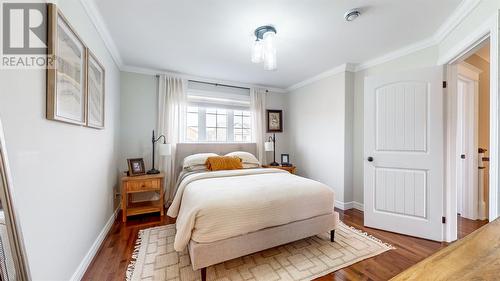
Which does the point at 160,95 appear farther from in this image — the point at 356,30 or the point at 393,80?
the point at 393,80

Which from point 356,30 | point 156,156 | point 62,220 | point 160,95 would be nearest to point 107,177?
point 156,156

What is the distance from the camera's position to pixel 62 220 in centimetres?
128

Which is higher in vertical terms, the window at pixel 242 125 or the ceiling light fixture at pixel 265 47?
the ceiling light fixture at pixel 265 47

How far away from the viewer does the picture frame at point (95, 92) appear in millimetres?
1698

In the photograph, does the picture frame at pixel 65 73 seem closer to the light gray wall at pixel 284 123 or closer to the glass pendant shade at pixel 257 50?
the glass pendant shade at pixel 257 50

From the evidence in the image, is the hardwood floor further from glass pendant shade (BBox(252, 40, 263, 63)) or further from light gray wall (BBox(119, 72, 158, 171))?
glass pendant shade (BBox(252, 40, 263, 63))

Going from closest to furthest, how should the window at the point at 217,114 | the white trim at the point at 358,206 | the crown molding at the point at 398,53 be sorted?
the crown molding at the point at 398,53 < the white trim at the point at 358,206 < the window at the point at 217,114

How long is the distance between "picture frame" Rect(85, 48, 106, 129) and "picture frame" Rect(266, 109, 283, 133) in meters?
2.98

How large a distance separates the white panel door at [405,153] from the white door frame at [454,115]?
0.09 meters

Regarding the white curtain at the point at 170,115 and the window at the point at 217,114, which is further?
the window at the point at 217,114

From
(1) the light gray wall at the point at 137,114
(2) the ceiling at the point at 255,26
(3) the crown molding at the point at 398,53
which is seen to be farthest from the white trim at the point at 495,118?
(1) the light gray wall at the point at 137,114

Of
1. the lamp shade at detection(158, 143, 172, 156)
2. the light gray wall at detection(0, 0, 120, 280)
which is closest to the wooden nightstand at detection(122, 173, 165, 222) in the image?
the lamp shade at detection(158, 143, 172, 156)

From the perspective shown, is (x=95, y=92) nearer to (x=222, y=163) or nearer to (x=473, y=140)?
(x=222, y=163)

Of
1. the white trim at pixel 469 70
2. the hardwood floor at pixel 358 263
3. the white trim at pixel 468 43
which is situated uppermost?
the white trim at pixel 469 70
